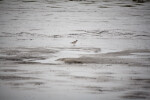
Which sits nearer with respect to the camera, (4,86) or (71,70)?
(4,86)

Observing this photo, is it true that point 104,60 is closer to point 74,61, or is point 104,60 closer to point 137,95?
point 74,61

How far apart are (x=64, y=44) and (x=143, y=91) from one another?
1445mm

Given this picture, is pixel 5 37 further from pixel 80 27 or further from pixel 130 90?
pixel 130 90

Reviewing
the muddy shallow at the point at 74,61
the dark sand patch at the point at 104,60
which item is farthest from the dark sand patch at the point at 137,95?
the dark sand patch at the point at 104,60

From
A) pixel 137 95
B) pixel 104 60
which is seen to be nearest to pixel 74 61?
pixel 104 60

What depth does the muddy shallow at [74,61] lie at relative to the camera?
179 cm

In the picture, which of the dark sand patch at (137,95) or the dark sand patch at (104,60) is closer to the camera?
the dark sand patch at (137,95)

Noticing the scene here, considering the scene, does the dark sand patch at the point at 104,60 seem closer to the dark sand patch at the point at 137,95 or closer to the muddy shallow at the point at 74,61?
the muddy shallow at the point at 74,61

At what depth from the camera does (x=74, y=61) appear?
2422mm

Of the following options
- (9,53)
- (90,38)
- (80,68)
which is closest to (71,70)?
(80,68)

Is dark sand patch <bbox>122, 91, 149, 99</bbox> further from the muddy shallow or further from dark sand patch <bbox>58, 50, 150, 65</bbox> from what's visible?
dark sand patch <bbox>58, 50, 150, 65</bbox>

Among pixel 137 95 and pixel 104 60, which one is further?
pixel 104 60

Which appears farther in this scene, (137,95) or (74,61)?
(74,61)

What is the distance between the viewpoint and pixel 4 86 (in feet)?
6.12
